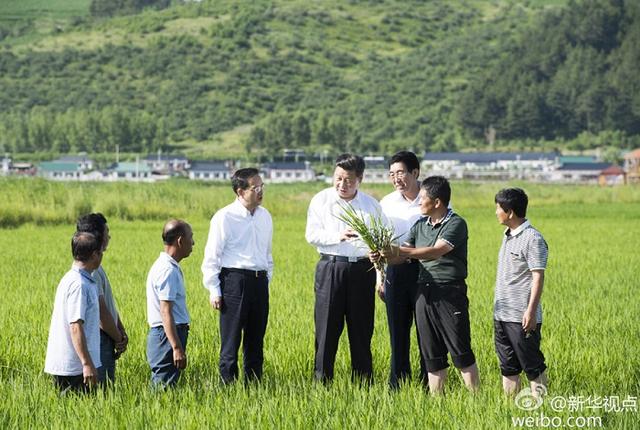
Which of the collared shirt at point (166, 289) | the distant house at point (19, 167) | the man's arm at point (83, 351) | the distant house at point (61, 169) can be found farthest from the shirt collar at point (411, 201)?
the distant house at point (19, 167)

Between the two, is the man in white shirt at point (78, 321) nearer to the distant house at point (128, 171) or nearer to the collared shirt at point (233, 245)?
the collared shirt at point (233, 245)

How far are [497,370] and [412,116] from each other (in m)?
134

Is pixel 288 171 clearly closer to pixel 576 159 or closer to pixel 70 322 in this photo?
pixel 576 159

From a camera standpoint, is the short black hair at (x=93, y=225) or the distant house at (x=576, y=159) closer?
the short black hair at (x=93, y=225)

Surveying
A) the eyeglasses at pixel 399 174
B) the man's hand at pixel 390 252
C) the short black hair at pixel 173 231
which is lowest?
the man's hand at pixel 390 252

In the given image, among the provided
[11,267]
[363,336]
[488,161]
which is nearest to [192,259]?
[11,267]

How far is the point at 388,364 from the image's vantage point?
800cm

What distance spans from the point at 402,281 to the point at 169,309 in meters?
1.58

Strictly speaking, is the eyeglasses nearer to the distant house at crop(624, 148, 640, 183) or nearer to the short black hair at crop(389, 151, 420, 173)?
the short black hair at crop(389, 151, 420, 173)

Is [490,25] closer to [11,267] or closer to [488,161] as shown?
[488,161]

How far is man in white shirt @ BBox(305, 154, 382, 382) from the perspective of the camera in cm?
692

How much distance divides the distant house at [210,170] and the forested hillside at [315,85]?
18.3 m

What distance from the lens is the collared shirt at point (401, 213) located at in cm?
707

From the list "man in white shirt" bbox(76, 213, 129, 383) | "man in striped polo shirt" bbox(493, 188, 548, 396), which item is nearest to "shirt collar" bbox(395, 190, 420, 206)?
"man in striped polo shirt" bbox(493, 188, 548, 396)
